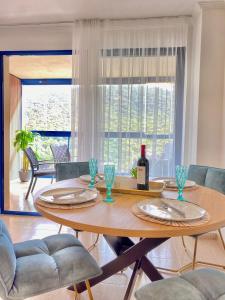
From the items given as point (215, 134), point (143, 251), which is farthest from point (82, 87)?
point (143, 251)

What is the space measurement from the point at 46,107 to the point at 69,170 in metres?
4.25

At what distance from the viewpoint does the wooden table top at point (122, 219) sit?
3.90 ft

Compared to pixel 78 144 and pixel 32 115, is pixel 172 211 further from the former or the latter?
pixel 32 115

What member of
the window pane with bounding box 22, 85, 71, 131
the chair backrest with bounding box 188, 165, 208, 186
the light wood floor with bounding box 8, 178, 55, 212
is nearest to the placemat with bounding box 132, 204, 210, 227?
the chair backrest with bounding box 188, 165, 208, 186

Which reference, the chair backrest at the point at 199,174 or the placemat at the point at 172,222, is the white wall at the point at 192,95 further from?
the placemat at the point at 172,222

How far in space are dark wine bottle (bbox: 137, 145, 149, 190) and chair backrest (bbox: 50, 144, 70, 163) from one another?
12.9ft

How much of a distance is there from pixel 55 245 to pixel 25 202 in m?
2.83

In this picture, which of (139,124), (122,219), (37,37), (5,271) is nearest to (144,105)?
(139,124)

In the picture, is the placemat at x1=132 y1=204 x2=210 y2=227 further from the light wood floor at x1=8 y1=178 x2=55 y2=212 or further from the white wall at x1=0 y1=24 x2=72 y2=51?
the light wood floor at x1=8 y1=178 x2=55 y2=212

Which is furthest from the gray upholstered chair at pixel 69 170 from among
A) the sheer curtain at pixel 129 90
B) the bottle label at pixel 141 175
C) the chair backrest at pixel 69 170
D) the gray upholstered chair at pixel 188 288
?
the gray upholstered chair at pixel 188 288

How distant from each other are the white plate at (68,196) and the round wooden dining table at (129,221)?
0.19 ft

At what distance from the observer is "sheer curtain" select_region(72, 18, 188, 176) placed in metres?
3.14

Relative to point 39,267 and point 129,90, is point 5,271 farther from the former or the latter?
point 129,90

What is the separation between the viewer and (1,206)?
371 centimetres
